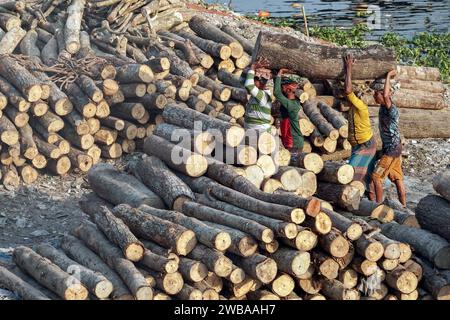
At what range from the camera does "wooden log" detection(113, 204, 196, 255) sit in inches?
358

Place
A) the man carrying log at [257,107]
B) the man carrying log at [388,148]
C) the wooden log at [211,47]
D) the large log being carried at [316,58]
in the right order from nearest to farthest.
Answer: the man carrying log at [257,107] → the man carrying log at [388,148] → the large log being carried at [316,58] → the wooden log at [211,47]

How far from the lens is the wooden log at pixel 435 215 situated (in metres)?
9.98

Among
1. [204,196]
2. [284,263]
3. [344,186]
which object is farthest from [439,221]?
[204,196]

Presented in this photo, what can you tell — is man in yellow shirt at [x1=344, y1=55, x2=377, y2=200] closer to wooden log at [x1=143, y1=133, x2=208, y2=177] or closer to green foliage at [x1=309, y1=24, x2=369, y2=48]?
wooden log at [x1=143, y1=133, x2=208, y2=177]

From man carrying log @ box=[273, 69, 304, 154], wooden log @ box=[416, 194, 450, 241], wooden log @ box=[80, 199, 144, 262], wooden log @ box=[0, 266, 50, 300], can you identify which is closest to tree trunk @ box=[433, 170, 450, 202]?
wooden log @ box=[416, 194, 450, 241]

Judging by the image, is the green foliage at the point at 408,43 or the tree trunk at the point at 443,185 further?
the green foliage at the point at 408,43

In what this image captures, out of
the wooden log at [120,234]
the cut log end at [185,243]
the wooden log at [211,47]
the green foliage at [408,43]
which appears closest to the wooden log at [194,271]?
the cut log end at [185,243]

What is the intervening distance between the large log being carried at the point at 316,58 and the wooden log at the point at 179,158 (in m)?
2.87

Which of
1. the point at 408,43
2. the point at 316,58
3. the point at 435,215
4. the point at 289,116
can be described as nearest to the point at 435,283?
the point at 435,215

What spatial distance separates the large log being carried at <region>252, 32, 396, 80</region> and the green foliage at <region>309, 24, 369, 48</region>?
11769 millimetres

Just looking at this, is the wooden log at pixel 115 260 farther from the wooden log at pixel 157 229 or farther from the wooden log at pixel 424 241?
the wooden log at pixel 424 241

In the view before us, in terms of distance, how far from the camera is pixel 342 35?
27.1 metres

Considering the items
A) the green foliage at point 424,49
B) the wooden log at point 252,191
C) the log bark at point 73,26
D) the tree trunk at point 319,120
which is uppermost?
the log bark at point 73,26

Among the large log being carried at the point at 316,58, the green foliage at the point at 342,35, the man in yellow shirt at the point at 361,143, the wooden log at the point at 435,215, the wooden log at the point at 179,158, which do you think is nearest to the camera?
the wooden log at the point at 435,215
